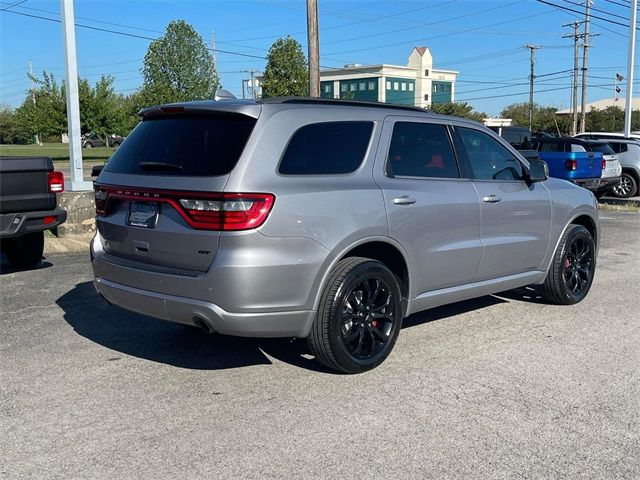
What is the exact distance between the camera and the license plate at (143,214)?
4.31 m

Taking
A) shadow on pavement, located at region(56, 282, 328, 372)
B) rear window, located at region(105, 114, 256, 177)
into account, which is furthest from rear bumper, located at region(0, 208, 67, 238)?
rear window, located at region(105, 114, 256, 177)

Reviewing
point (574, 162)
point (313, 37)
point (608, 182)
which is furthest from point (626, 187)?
point (313, 37)

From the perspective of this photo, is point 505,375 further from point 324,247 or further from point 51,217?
point 51,217

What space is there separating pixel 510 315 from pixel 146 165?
367 cm

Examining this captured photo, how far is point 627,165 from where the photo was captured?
746 inches

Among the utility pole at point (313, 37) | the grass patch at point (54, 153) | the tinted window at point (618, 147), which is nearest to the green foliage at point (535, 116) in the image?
the grass patch at point (54, 153)

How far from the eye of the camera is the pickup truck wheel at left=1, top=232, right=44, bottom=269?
27.1 feet

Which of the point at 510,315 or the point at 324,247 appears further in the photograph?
the point at 510,315

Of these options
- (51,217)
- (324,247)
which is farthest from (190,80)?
(324,247)

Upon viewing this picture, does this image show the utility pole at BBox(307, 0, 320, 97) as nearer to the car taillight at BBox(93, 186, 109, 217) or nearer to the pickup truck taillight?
the car taillight at BBox(93, 186, 109, 217)

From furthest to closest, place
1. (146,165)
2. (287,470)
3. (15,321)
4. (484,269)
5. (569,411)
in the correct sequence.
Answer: (15,321), (484,269), (146,165), (569,411), (287,470)

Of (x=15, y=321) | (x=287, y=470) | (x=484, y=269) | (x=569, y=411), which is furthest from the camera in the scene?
(x=15, y=321)

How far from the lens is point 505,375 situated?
464 cm

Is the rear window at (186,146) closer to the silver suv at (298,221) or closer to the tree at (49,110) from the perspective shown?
the silver suv at (298,221)
